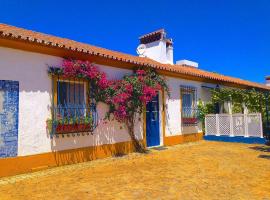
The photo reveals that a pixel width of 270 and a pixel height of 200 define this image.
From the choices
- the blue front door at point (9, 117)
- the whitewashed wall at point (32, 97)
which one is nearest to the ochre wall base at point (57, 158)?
the whitewashed wall at point (32, 97)

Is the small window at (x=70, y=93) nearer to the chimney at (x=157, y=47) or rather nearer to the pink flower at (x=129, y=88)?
the pink flower at (x=129, y=88)

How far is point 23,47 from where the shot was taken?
260 inches

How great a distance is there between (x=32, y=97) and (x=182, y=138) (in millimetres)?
7341

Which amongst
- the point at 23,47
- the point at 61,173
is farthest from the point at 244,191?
the point at 23,47

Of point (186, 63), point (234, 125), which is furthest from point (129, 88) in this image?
point (186, 63)

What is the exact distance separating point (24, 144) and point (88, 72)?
2679 millimetres

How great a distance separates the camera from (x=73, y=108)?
7.73 meters

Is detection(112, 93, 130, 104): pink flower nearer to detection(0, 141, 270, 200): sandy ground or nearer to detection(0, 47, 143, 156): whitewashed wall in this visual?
detection(0, 47, 143, 156): whitewashed wall

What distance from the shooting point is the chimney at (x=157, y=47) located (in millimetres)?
15055

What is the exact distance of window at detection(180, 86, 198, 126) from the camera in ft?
40.0

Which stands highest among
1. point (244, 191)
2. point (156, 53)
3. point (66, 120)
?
point (156, 53)

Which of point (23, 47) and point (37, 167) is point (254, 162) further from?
point (23, 47)

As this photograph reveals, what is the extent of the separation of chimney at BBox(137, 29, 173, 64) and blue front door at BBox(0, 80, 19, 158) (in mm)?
9995

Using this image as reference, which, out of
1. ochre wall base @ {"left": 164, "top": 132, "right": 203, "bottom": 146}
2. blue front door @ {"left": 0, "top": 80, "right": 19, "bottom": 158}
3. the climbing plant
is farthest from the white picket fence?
blue front door @ {"left": 0, "top": 80, "right": 19, "bottom": 158}
